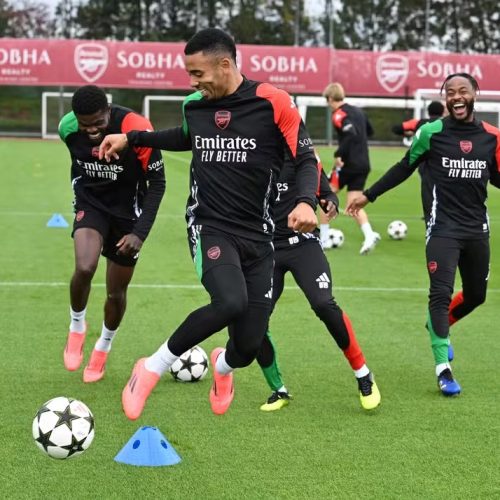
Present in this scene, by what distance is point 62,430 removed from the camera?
5.10 metres

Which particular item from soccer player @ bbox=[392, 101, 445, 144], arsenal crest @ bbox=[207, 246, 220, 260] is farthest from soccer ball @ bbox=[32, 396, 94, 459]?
soccer player @ bbox=[392, 101, 445, 144]

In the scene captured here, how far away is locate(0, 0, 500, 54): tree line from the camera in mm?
67500

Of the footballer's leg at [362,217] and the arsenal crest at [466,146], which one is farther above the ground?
the arsenal crest at [466,146]

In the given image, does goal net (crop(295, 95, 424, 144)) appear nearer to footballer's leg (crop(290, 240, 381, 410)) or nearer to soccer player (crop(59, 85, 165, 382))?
soccer player (crop(59, 85, 165, 382))

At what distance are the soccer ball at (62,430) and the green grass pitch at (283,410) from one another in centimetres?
12

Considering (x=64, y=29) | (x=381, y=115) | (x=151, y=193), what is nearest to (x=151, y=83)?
(x=381, y=115)

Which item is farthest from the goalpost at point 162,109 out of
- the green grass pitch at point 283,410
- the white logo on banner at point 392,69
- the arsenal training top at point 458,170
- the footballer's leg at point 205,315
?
the footballer's leg at point 205,315

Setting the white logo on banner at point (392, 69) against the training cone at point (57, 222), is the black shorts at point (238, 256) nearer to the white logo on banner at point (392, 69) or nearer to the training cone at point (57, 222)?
the training cone at point (57, 222)

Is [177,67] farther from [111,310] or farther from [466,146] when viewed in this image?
[466,146]

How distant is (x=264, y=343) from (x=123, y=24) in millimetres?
65691

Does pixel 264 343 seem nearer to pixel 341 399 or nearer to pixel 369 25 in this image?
pixel 341 399

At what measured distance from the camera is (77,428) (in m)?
5.15

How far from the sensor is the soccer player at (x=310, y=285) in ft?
20.7

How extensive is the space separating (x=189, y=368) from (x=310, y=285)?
1.21 meters
